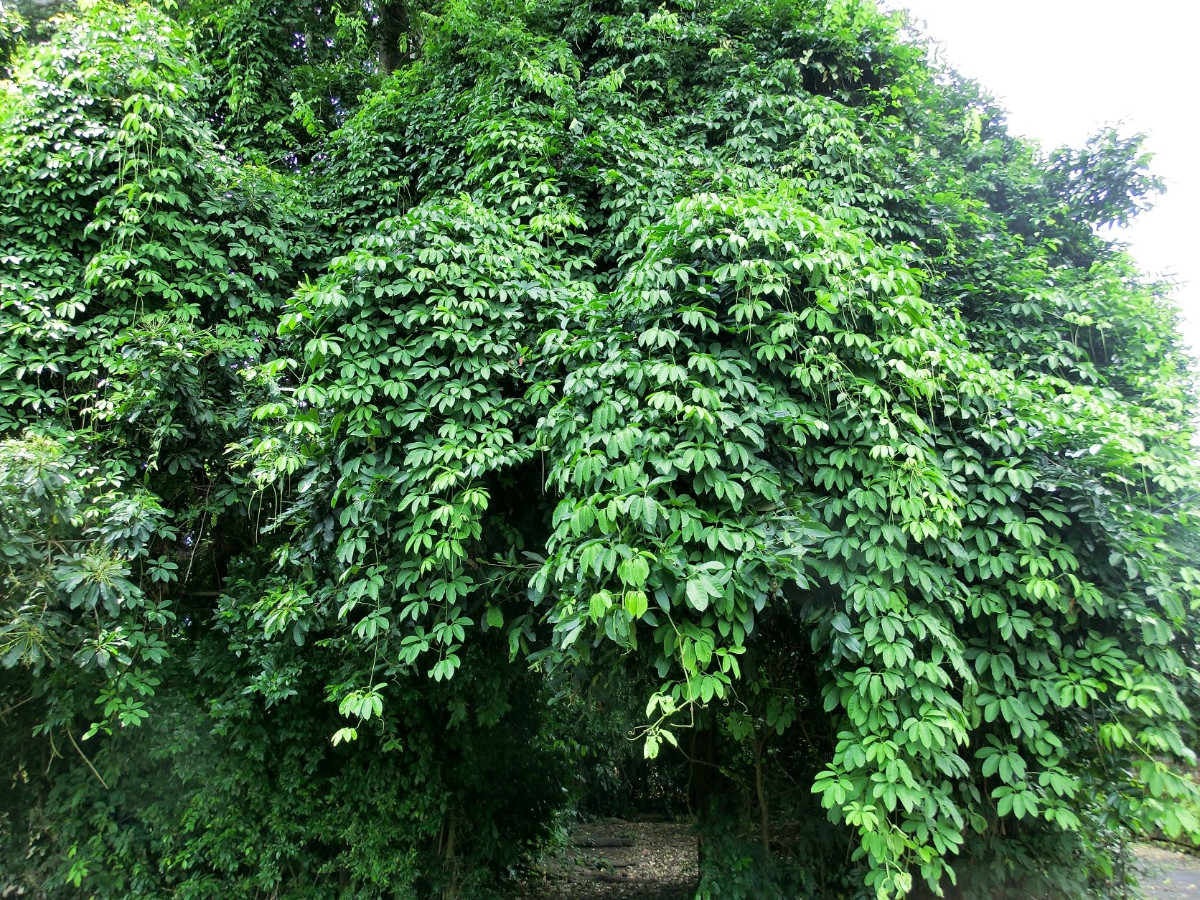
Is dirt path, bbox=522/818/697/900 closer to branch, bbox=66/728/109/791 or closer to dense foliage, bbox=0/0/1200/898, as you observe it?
dense foliage, bbox=0/0/1200/898

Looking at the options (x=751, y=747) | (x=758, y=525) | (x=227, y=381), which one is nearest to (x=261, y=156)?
(x=227, y=381)

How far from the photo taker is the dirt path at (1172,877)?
671cm

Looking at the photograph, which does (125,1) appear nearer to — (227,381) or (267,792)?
(227,381)

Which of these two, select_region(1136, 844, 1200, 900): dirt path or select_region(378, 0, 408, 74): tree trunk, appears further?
select_region(378, 0, 408, 74): tree trunk

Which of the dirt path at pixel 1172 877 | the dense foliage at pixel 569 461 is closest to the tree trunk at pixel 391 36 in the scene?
the dense foliage at pixel 569 461

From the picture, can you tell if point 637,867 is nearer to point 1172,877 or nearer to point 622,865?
point 622,865

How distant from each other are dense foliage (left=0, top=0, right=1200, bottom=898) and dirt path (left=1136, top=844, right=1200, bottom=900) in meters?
3.82

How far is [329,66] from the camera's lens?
6938 mm

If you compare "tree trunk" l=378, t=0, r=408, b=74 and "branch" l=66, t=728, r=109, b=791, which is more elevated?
"tree trunk" l=378, t=0, r=408, b=74

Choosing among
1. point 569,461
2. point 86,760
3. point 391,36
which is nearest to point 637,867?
point 86,760

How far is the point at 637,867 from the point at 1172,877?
237 inches

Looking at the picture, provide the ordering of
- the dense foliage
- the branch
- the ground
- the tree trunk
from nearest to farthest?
the dense foliage, the branch, the ground, the tree trunk

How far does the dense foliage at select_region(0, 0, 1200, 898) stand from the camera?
299cm

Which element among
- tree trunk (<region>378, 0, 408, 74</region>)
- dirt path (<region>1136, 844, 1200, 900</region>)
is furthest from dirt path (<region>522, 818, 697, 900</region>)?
tree trunk (<region>378, 0, 408, 74</region>)
